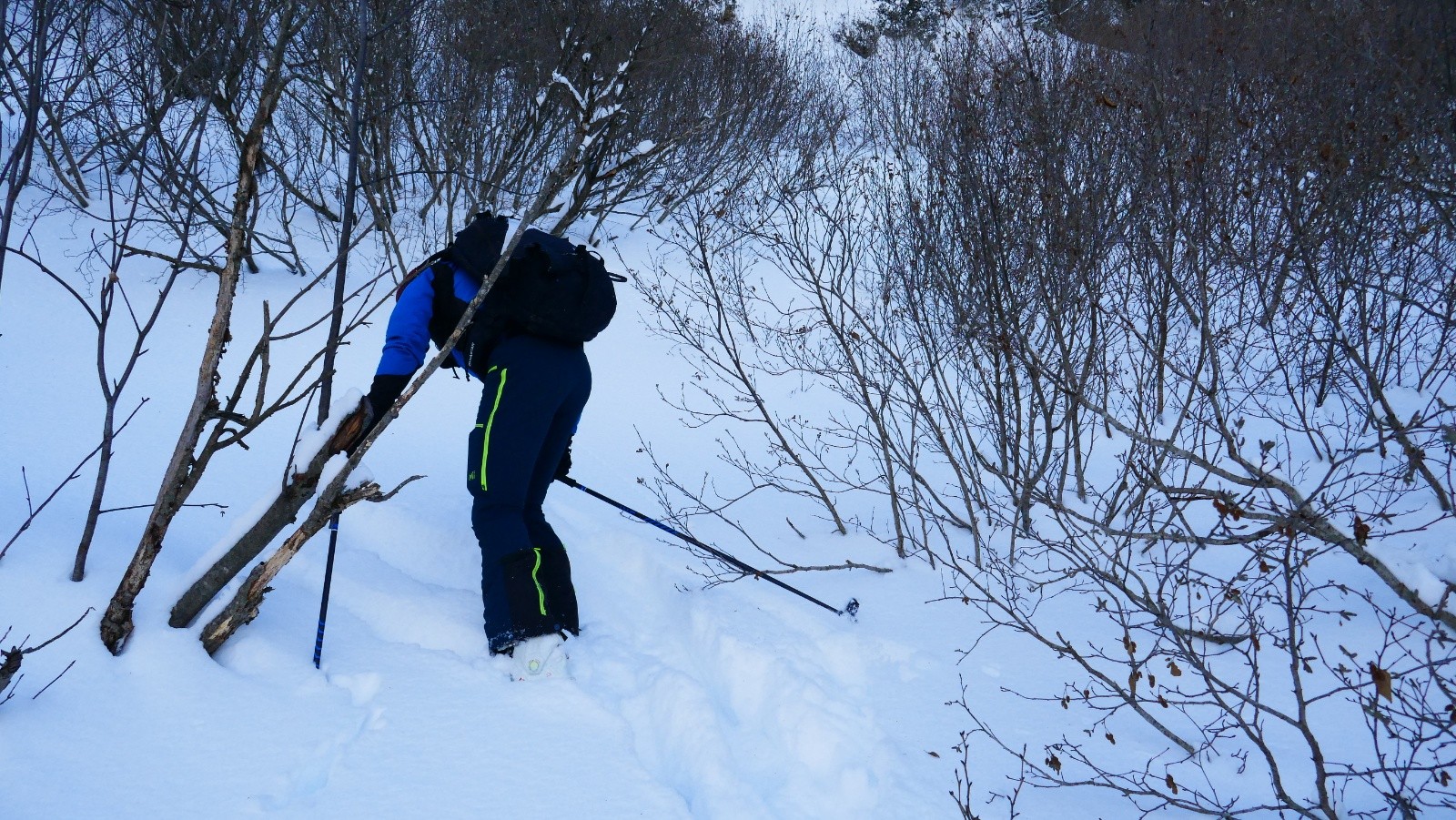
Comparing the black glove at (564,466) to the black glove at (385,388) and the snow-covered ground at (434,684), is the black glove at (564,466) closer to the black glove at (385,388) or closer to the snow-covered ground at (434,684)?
the snow-covered ground at (434,684)

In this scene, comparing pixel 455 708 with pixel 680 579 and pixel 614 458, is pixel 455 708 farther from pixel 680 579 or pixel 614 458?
pixel 614 458

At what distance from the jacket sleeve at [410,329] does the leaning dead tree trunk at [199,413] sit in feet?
1.89

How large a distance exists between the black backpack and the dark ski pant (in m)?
0.08

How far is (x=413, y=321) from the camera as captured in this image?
280 centimetres

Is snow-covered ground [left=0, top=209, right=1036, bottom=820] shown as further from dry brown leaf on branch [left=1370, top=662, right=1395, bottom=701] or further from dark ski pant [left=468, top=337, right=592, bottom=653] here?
dry brown leaf on branch [left=1370, top=662, right=1395, bottom=701]

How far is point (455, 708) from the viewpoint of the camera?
229 cm

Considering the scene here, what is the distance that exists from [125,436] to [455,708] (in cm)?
260

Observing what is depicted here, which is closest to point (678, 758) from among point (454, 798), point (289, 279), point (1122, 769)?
point (454, 798)

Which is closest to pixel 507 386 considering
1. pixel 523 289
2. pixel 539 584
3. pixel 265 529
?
pixel 523 289

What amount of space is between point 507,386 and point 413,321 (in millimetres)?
385

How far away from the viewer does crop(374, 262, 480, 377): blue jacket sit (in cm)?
272

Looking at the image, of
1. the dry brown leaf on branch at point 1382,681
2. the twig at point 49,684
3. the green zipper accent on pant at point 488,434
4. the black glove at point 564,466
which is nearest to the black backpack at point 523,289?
the green zipper accent on pant at point 488,434

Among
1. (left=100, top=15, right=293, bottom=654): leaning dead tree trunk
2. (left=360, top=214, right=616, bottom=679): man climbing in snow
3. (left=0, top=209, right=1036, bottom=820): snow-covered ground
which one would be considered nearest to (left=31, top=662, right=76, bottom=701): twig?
(left=0, top=209, right=1036, bottom=820): snow-covered ground

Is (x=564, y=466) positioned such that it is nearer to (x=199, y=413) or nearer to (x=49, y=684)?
(x=199, y=413)
